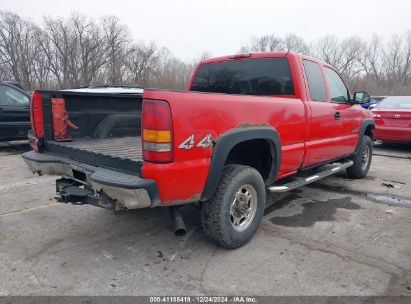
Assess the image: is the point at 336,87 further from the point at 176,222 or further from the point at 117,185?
the point at 117,185

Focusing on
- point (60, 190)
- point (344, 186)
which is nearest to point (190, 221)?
point (60, 190)

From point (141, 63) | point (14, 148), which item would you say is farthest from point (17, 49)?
point (14, 148)

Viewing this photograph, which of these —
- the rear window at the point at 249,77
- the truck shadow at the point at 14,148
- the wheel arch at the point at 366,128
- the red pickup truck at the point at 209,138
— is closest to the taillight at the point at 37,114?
the red pickup truck at the point at 209,138

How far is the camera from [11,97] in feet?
29.8

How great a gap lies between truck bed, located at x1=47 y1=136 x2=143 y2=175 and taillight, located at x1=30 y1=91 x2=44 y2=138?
18 centimetres

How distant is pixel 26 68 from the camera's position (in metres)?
47.7

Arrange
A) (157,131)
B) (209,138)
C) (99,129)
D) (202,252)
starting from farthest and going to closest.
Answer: (99,129) < (202,252) < (209,138) < (157,131)

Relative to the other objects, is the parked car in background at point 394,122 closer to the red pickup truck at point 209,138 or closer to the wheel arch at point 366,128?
the wheel arch at point 366,128

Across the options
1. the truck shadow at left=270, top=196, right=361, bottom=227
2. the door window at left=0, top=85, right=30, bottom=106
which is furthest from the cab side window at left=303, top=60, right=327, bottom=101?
the door window at left=0, top=85, right=30, bottom=106

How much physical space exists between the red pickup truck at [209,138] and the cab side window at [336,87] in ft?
0.08

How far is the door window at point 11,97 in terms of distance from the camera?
351 inches

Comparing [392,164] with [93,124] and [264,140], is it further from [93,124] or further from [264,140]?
[93,124]

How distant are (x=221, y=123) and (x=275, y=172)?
112 centimetres

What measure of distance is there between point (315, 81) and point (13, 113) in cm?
752
